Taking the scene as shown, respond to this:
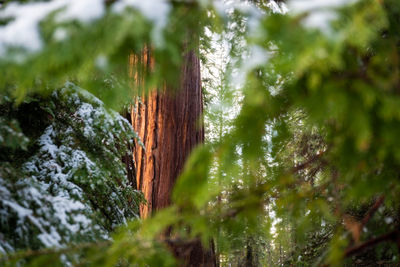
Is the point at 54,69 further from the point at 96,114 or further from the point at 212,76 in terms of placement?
the point at 212,76

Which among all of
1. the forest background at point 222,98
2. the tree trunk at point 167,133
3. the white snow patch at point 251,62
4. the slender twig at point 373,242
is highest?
the tree trunk at point 167,133

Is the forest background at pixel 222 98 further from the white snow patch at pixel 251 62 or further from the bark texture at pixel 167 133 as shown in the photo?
the bark texture at pixel 167 133

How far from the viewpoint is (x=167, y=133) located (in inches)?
174

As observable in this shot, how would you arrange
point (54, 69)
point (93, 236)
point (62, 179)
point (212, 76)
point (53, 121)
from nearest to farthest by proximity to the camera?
point (54, 69) < point (93, 236) < point (62, 179) < point (53, 121) < point (212, 76)

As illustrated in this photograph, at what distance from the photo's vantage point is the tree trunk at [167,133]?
4293 mm

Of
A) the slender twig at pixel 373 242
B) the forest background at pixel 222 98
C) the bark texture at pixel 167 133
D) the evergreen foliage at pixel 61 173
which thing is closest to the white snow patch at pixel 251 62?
the forest background at pixel 222 98

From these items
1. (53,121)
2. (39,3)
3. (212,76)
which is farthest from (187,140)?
(212,76)

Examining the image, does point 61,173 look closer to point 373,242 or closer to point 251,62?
point 251,62

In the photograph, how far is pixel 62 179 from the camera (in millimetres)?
2312

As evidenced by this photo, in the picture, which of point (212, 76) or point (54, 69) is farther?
point (212, 76)

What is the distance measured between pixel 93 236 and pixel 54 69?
1.03 metres

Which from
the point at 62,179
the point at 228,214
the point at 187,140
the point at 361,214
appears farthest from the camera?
the point at 187,140

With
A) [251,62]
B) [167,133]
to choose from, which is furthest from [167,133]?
[251,62]

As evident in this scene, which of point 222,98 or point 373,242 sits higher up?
point 222,98
